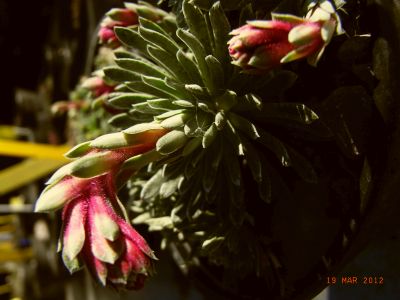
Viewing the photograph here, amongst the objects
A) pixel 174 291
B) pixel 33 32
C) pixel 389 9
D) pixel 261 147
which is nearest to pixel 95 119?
pixel 174 291

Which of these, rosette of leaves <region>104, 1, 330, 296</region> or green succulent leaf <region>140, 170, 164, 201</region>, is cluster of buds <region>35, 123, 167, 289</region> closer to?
rosette of leaves <region>104, 1, 330, 296</region>

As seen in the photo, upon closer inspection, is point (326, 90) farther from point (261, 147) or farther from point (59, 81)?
point (59, 81)

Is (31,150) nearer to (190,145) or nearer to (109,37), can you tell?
(109,37)

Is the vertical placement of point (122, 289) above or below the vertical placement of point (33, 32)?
above

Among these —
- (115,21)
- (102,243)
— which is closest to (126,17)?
(115,21)

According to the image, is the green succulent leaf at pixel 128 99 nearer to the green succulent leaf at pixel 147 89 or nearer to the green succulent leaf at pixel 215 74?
the green succulent leaf at pixel 147 89

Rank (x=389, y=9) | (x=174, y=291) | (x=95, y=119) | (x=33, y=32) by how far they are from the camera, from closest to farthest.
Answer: (x=389, y=9)
(x=174, y=291)
(x=95, y=119)
(x=33, y=32)
